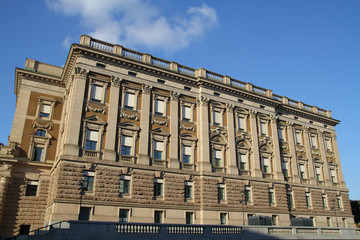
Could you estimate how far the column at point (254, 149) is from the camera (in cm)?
3985

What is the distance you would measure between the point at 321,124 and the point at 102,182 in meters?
39.8

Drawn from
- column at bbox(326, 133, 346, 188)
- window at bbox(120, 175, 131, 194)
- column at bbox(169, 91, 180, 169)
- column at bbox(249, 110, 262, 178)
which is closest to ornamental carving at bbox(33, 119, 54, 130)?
window at bbox(120, 175, 131, 194)

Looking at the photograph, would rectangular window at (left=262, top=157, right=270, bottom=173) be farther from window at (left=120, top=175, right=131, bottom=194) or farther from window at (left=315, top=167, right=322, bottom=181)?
window at (left=120, top=175, right=131, bottom=194)

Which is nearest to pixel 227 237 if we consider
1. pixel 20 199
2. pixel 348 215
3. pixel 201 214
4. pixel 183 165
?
pixel 201 214

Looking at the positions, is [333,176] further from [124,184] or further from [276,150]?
[124,184]

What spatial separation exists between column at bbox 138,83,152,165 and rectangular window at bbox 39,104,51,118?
11.7 meters

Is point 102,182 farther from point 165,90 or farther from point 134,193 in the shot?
point 165,90

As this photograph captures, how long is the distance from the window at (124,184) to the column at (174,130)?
5275mm

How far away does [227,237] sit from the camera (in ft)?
75.4

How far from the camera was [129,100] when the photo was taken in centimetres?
3481

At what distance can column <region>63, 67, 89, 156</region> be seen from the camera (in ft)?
96.8

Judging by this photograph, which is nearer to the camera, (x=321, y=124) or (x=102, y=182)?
(x=102, y=182)

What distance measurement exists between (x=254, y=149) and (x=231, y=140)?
12.9 ft

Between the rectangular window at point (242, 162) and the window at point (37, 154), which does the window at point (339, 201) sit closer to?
the rectangular window at point (242, 162)
